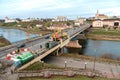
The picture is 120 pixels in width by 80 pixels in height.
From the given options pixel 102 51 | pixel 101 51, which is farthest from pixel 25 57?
pixel 102 51

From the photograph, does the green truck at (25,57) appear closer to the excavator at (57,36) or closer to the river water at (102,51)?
→ the excavator at (57,36)

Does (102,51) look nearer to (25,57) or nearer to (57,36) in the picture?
(57,36)

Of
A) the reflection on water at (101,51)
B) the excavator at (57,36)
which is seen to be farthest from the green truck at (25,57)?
the reflection on water at (101,51)

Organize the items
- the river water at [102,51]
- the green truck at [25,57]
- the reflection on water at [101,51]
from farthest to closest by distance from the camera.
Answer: the river water at [102,51]
the reflection on water at [101,51]
the green truck at [25,57]

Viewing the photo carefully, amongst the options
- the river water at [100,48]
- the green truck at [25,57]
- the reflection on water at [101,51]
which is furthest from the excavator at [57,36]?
the green truck at [25,57]

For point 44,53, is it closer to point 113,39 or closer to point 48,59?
point 48,59

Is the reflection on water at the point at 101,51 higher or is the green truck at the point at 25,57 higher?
the green truck at the point at 25,57

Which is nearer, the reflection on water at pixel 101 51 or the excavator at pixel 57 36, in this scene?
the reflection on water at pixel 101 51

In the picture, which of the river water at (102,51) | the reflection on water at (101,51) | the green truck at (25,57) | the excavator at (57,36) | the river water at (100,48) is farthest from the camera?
the river water at (100,48)

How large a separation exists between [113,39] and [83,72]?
7840 cm

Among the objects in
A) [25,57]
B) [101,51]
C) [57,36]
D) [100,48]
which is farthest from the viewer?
[100,48]

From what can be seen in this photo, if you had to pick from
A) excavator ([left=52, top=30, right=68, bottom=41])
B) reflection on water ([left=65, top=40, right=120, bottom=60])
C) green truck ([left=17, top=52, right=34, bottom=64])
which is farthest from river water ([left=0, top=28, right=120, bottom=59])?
green truck ([left=17, top=52, right=34, bottom=64])

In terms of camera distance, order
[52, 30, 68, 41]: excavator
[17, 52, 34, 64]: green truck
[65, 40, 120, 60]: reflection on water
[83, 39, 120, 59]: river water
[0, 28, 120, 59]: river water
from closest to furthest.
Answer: [17, 52, 34, 64]: green truck
[65, 40, 120, 60]: reflection on water
[83, 39, 120, 59]: river water
[52, 30, 68, 41]: excavator
[0, 28, 120, 59]: river water

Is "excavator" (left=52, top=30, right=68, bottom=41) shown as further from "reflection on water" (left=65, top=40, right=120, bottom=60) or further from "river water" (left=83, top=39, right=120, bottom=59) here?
"river water" (left=83, top=39, right=120, bottom=59)
